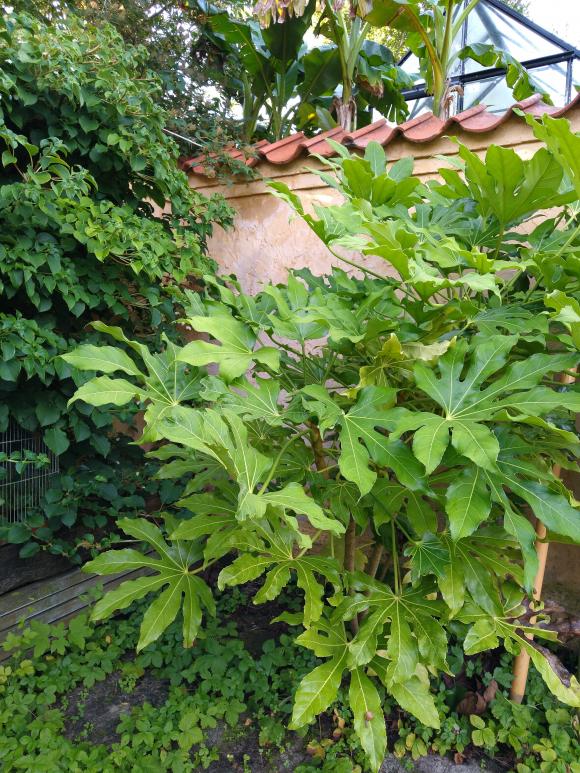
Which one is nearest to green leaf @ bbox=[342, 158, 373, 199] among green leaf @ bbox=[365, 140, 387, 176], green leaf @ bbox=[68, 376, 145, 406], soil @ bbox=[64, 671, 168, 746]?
green leaf @ bbox=[365, 140, 387, 176]

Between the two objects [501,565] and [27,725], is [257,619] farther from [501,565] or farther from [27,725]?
[501,565]

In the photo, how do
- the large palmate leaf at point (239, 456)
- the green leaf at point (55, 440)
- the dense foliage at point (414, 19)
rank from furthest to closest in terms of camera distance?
the dense foliage at point (414, 19) < the green leaf at point (55, 440) < the large palmate leaf at point (239, 456)

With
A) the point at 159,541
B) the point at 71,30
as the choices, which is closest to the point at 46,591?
the point at 159,541

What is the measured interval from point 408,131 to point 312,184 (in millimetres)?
585

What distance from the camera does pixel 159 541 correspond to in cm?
187

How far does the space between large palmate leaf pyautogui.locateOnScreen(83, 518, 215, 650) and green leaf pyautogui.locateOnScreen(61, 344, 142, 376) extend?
0.64 m

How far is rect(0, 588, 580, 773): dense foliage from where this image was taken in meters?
1.86

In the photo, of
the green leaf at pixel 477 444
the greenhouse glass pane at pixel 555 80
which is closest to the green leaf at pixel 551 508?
the green leaf at pixel 477 444

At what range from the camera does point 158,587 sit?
1.83 meters

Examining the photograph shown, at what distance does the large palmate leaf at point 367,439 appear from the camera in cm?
Answer: 131

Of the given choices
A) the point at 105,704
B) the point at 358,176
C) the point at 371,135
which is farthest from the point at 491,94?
the point at 105,704

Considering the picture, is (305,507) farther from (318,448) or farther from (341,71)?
(341,71)

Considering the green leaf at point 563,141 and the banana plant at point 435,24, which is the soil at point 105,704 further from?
the banana plant at point 435,24

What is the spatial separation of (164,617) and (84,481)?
3.62ft
